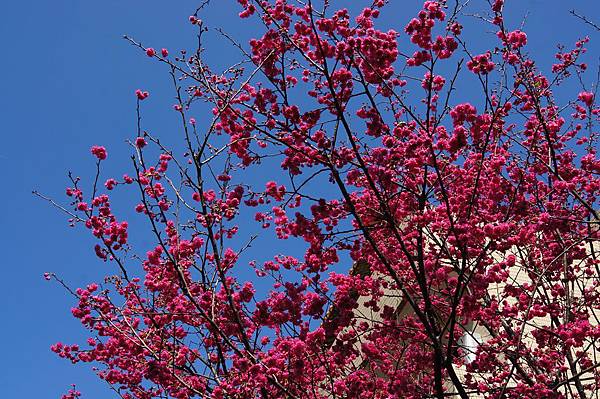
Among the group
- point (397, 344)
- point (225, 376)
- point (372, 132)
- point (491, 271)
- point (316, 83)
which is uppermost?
point (316, 83)

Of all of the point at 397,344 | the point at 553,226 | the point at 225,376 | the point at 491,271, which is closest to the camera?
the point at 491,271

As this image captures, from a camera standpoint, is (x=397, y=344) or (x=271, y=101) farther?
(x=397, y=344)

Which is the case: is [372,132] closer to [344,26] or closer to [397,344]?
[344,26]

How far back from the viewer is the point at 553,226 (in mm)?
7676

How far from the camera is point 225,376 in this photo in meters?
6.88

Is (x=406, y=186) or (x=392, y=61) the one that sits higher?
(x=392, y=61)

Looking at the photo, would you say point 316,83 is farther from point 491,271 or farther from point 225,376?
point 225,376

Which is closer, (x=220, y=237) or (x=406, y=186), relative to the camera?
(x=406, y=186)

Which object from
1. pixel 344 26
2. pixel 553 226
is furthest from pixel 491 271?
pixel 344 26

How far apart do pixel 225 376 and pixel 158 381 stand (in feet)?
2.97

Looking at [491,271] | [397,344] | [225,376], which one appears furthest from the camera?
[397,344]

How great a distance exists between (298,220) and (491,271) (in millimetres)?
2086

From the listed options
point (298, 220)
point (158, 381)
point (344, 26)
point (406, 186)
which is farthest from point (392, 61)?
point (158, 381)

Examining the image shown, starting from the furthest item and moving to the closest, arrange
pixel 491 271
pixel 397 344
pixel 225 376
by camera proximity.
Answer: pixel 397 344 → pixel 225 376 → pixel 491 271
